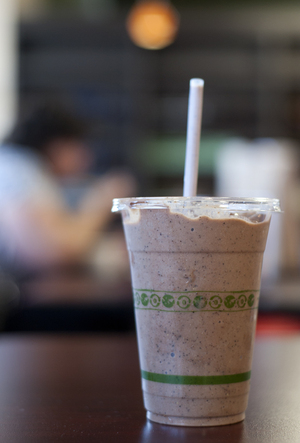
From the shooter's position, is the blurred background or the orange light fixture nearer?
the orange light fixture

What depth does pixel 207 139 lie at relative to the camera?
16.1 feet

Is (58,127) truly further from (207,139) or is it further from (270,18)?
(270,18)

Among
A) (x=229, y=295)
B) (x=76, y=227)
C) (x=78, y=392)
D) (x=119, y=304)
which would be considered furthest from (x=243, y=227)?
(x=76, y=227)

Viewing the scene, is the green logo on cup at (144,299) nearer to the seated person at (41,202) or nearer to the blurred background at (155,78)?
the seated person at (41,202)

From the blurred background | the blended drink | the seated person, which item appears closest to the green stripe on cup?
the blended drink

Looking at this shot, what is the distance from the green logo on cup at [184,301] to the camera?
64 centimetres

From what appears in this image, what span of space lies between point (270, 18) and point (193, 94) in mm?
4376

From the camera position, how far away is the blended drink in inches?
25.0

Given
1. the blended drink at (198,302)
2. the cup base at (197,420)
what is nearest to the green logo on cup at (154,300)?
the blended drink at (198,302)

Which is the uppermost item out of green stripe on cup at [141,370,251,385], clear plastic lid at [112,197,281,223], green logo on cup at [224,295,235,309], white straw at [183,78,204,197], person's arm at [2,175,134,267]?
white straw at [183,78,204,197]

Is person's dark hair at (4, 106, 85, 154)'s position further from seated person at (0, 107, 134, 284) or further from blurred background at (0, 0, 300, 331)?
blurred background at (0, 0, 300, 331)

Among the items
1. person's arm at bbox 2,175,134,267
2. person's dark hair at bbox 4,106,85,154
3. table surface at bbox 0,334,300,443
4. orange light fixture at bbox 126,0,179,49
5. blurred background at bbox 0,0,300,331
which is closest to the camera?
table surface at bbox 0,334,300,443

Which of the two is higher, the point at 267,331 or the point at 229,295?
the point at 229,295

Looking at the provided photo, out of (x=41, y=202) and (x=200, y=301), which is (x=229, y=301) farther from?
(x=41, y=202)
